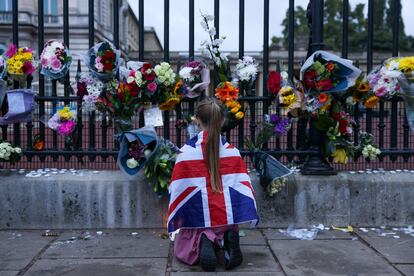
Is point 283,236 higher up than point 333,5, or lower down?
lower down

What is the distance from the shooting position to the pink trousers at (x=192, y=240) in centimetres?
418

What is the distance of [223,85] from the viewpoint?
5172mm

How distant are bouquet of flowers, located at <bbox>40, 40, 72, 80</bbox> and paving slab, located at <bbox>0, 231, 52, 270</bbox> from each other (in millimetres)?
1670

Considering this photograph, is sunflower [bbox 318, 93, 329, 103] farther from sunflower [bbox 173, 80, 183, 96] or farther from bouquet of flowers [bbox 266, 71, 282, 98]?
sunflower [bbox 173, 80, 183, 96]

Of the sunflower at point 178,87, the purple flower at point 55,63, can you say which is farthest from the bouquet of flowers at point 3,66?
the sunflower at point 178,87

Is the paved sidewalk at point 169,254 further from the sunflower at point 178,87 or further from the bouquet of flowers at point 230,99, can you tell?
the sunflower at point 178,87

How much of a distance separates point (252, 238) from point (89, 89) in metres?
2.28

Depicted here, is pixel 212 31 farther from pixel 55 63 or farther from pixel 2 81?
pixel 2 81

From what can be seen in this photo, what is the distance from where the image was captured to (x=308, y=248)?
4.59m

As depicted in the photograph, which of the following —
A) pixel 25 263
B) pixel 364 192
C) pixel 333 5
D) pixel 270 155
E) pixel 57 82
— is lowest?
pixel 25 263

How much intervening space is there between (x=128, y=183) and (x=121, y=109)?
782 mm

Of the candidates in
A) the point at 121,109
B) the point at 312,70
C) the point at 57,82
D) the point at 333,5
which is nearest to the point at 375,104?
the point at 312,70

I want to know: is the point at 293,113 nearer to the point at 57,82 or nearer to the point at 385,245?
the point at 385,245

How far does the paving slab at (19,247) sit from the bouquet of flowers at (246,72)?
2.57 m
